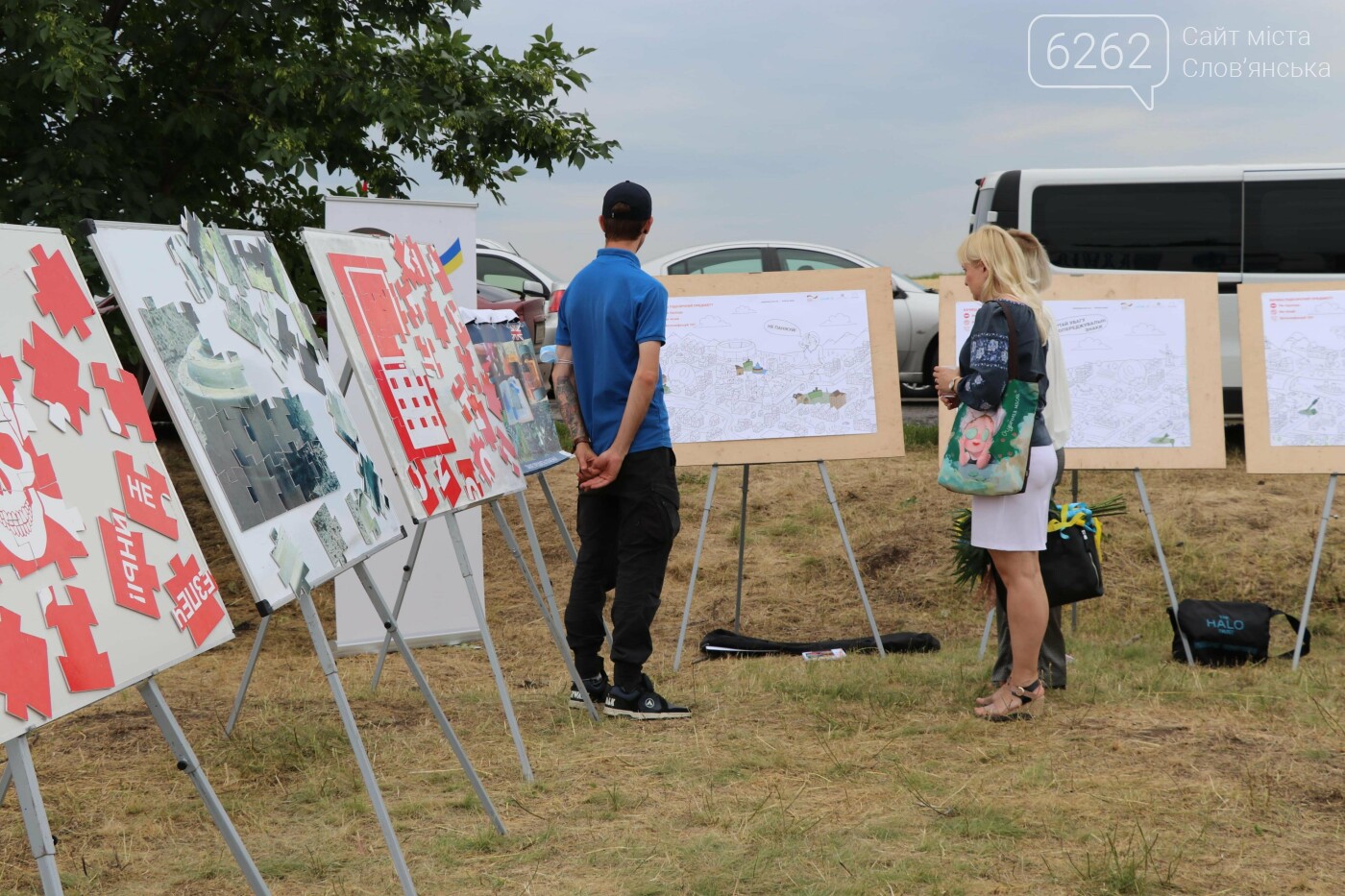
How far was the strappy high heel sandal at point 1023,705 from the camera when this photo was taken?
14.4 ft

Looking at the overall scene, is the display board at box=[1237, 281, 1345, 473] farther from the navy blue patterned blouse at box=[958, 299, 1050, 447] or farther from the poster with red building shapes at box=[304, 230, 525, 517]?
the poster with red building shapes at box=[304, 230, 525, 517]

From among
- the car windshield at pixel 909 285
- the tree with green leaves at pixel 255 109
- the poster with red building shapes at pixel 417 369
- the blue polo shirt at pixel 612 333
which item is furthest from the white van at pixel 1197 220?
the poster with red building shapes at pixel 417 369

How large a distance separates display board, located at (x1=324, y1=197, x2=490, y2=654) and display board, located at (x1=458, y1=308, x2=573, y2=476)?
862 mm

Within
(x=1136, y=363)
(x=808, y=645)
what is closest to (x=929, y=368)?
(x=1136, y=363)

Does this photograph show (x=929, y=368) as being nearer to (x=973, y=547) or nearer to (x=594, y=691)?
(x=973, y=547)

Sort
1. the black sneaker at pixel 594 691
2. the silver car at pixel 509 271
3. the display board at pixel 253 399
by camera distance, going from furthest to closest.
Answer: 1. the silver car at pixel 509 271
2. the black sneaker at pixel 594 691
3. the display board at pixel 253 399

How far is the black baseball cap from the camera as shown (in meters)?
4.21

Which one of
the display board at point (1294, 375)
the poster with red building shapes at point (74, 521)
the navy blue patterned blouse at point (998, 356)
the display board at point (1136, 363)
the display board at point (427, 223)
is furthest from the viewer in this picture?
the display board at point (427, 223)

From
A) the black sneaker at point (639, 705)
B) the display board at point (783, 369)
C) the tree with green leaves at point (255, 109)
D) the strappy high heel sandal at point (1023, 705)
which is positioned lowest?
the strappy high heel sandal at point (1023, 705)

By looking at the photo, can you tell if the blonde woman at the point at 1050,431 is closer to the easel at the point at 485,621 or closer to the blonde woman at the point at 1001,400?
the blonde woman at the point at 1001,400

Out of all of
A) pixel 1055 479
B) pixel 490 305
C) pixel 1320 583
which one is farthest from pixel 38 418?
pixel 490 305

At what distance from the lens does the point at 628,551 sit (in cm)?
431

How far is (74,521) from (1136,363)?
4678mm

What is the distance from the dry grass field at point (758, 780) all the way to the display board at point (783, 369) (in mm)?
970
